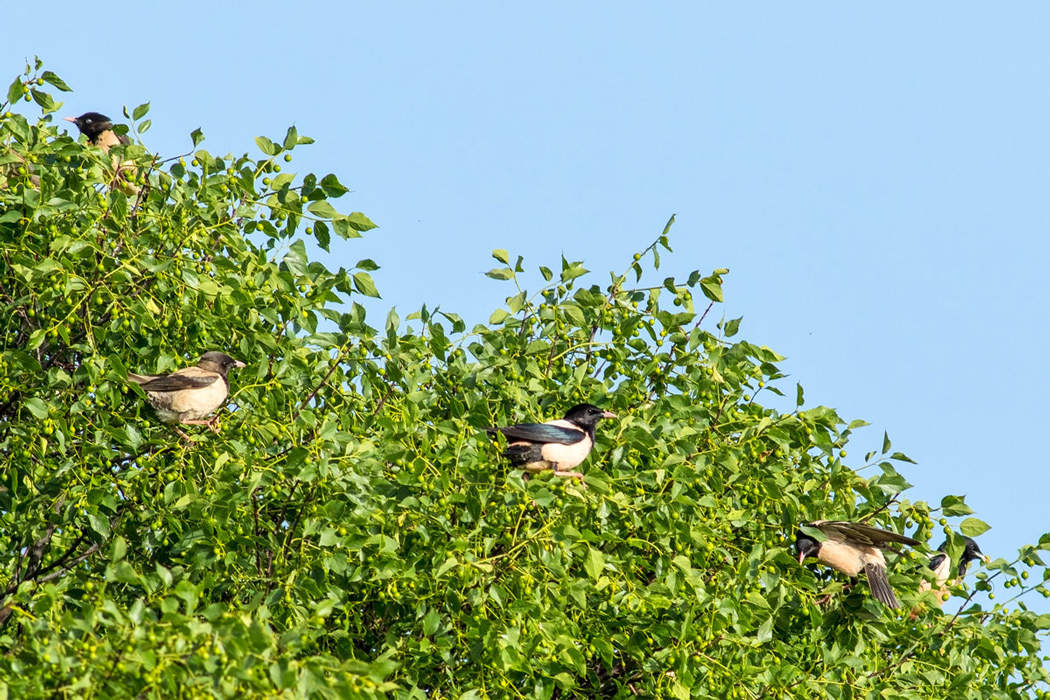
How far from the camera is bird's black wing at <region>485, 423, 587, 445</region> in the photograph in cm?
984

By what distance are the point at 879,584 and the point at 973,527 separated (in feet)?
2.93

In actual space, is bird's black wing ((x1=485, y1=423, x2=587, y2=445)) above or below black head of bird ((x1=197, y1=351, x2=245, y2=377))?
below

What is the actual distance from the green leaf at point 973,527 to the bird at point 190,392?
604 centimetres

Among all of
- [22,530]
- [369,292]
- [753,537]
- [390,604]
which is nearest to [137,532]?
[22,530]

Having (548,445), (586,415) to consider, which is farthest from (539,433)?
(586,415)

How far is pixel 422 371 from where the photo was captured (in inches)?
428

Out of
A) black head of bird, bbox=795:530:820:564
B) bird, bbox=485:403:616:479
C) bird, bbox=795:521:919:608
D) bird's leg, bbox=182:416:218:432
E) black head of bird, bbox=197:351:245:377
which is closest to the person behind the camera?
bird's leg, bbox=182:416:218:432

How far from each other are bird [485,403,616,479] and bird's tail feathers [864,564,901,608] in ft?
8.44

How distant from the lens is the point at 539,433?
989 centimetres

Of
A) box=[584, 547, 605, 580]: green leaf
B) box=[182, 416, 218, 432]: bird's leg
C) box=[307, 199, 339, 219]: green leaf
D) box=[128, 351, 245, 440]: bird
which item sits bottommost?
box=[584, 547, 605, 580]: green leaf

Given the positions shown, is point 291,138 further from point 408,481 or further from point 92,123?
point 92,123

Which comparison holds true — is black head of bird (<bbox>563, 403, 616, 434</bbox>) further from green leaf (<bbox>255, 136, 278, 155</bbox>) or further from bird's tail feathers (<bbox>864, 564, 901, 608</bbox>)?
green leaf (<bbox>255, 136, 278, 155</bbox>)

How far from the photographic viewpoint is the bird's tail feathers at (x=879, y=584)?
1068 centimetres

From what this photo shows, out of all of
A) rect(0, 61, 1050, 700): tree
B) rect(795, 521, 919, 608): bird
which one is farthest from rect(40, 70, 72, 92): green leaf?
rect(795, 521, 919, 608): bird
